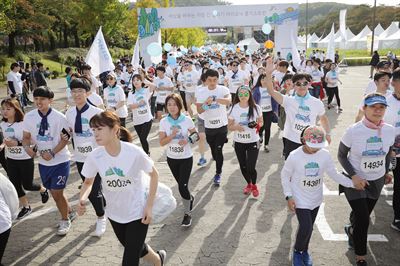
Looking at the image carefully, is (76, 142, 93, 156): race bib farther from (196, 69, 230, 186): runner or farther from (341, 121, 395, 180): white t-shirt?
(341, 121, 395, 180): white t-shirt

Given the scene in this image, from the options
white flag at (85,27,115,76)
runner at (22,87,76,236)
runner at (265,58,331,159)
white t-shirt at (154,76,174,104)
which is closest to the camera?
runner at (22,87,76,236)

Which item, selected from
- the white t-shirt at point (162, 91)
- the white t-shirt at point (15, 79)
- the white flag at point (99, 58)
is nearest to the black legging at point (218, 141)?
the white flag at point (99, 58)

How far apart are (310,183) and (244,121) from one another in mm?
2267

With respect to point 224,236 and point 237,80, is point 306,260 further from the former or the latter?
point 237,80

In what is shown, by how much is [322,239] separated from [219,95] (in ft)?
10.8

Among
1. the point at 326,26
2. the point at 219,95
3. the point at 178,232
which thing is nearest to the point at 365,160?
the point at 178,232

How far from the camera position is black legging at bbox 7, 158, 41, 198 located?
18.7 ft

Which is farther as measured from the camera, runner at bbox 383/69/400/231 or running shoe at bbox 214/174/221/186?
running shoe at bbox 214/174/221/186

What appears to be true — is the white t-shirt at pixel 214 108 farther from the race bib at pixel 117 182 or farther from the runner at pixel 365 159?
the race bib at pixel 117 182

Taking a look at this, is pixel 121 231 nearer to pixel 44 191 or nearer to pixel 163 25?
pixel 44 191

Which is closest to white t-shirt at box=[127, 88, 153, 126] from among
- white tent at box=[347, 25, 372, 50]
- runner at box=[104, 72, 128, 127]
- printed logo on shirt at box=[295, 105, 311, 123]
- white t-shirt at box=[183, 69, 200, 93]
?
runner at box=[104, 72, 128, 127]

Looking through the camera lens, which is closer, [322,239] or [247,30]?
[322,239]

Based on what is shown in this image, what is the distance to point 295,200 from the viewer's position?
4.04 meters

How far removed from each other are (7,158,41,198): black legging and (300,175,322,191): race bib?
425 centimetres
